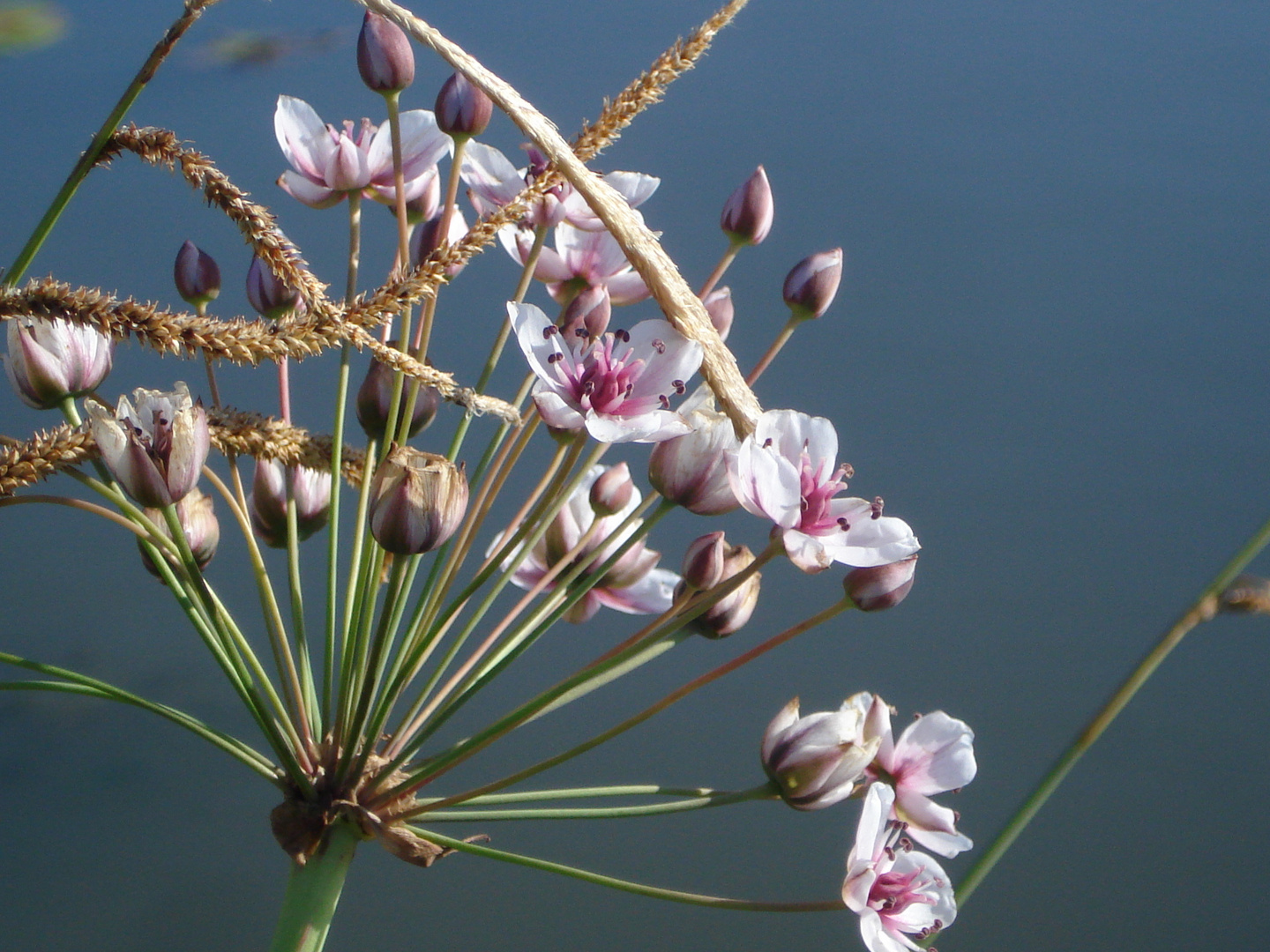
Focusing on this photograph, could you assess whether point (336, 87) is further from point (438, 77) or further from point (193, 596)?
point (193, 596)

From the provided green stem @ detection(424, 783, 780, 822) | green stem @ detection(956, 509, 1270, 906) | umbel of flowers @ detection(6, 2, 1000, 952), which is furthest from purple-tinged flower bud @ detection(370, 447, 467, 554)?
green stem @ detection(956, 509, 1270, 906)

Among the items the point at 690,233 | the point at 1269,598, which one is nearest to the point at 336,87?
the point at 690,233

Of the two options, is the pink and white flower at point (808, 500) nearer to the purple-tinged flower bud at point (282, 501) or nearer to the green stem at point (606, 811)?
the green stem at point (606, 811)

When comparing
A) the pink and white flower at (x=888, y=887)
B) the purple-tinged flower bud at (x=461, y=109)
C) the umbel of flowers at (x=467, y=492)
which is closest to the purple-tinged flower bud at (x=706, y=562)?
the umbel of flowers at (x=467, y=492)

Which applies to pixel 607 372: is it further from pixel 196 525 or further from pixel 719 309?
pixel 196 525

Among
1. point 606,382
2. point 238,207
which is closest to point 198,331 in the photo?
point 238,207

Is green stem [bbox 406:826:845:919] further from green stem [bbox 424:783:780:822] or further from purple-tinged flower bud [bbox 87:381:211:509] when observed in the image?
purple-tinged flower bud [bbox 87:381:211:509]
